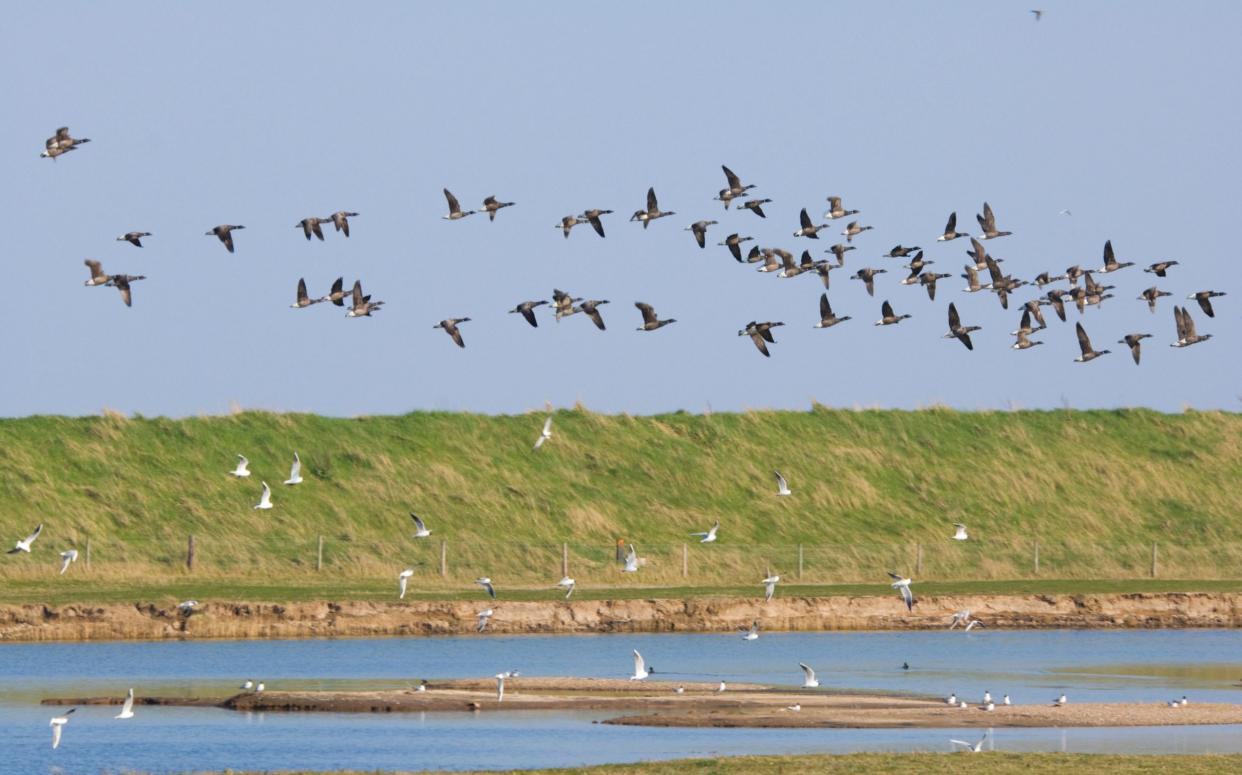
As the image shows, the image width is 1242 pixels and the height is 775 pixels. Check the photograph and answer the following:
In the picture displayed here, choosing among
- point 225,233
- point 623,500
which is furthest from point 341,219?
point 623,500

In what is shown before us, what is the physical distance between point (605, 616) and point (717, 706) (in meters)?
18.2

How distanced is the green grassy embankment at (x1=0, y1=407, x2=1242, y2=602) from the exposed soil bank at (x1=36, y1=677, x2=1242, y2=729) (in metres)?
16.4

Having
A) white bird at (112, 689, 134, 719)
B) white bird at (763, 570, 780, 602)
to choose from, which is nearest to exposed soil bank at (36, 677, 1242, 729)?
white bird at (112, 689, 134, 719)

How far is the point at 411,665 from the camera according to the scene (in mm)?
51375

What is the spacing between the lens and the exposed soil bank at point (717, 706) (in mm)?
40906

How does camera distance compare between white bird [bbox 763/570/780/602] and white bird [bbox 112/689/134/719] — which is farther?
white bird [bbox 763/570/780/602]

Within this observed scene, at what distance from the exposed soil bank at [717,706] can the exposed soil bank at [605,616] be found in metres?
12.8

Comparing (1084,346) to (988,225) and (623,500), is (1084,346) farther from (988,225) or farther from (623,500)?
(623,500)

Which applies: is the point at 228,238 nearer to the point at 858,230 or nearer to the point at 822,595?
the point at 858,230

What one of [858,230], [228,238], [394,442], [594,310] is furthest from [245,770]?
[394,442]

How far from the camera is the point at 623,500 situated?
259 ft

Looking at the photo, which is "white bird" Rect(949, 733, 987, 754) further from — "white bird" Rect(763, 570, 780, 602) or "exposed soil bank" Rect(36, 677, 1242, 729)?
"white bird" Rect(763, 570, 780, 602)

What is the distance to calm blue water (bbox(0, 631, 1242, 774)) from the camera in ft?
121

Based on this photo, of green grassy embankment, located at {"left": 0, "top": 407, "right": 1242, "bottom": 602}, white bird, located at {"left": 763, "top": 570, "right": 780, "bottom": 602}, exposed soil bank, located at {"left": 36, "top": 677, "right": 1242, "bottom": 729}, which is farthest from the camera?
green grassy embankment, located at {"left": 0, "top": 407, "right": 1242, "bottom": 602}
